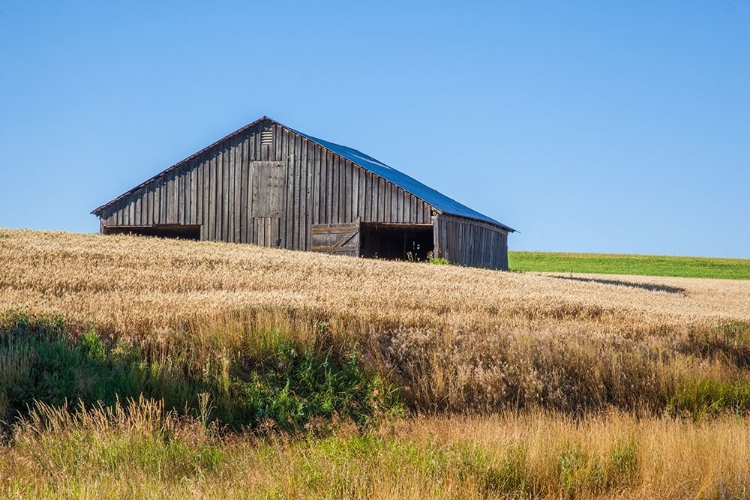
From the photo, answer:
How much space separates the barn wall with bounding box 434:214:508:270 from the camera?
105 feet

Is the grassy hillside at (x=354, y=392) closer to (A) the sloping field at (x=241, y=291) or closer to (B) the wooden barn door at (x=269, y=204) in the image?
(A) the sloping field at (x=241, y=291)

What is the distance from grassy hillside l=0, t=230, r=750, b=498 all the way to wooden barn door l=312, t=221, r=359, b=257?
15.2 metres

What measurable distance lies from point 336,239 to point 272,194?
11.6 feet

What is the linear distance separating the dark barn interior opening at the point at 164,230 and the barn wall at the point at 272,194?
831 mm

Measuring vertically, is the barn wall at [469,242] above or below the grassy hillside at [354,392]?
above

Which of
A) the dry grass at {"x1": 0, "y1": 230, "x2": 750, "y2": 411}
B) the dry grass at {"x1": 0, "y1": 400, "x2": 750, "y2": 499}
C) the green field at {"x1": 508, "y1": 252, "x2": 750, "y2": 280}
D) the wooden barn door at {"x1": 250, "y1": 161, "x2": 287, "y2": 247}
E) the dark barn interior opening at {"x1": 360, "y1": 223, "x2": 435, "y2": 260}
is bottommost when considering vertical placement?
the dry grass at {"x1": 0, "y1": 400, "x2": 750, "y2": 499}

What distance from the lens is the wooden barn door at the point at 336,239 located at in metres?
32.1

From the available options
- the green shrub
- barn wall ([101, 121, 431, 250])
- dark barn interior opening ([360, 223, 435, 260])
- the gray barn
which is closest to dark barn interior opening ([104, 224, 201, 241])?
the gray barn

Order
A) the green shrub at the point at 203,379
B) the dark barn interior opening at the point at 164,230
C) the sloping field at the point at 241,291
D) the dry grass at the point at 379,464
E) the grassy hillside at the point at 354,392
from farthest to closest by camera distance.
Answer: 1. the dark barn interior opening at the point at 164,230
2. the sloping field at the point at 241,291
3. the green shrub at the point at 203,379
4. the grassy hillside at the point at 354,392
5. the dry grass at the point at 379,464

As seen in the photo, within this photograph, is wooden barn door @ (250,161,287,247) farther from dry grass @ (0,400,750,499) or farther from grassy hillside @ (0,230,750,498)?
dry grass @ (0,400,750,499)

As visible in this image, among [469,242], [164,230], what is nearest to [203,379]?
[469,242]

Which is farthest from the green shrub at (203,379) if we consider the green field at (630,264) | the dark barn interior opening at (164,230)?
the green field at (630,264)

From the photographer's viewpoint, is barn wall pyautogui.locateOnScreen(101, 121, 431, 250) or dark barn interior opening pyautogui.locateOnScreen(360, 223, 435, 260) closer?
barn wall pyautogui.locateOnScreen(101, 121, 431, 250)

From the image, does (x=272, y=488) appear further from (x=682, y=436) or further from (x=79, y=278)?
(x=79, y=278)
